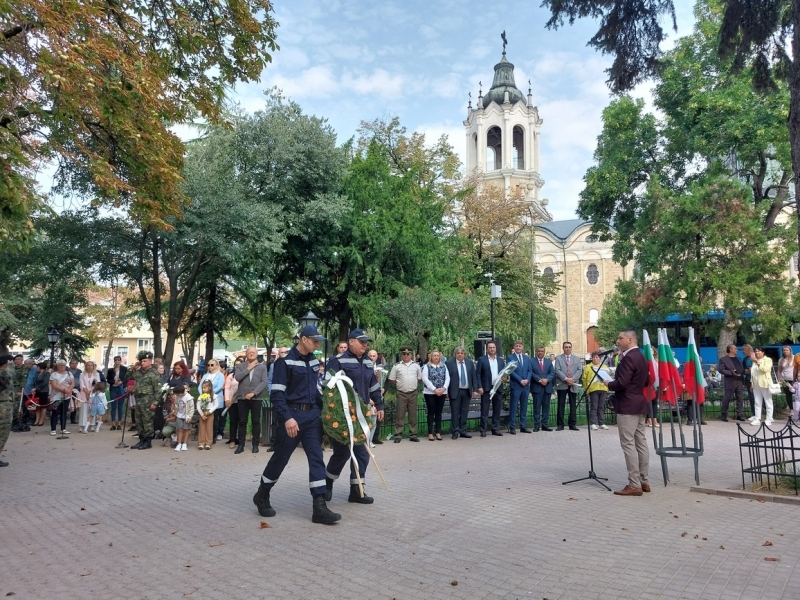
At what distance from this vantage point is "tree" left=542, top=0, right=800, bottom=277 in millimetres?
9156

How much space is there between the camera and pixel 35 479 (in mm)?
9273

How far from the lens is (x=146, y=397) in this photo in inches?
504

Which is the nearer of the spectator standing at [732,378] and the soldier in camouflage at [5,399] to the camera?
the soldier in camouflage at [5,399]

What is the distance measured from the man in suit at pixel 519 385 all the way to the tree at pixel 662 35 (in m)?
6.24

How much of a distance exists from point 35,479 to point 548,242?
6363 centimetres

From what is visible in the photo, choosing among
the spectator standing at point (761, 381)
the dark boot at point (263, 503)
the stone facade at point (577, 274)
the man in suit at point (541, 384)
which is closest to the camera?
the dark boot at point (263, 503)

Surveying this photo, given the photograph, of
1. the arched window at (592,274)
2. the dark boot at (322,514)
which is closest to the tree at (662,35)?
the dark boot at (322,514)

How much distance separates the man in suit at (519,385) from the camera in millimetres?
14153

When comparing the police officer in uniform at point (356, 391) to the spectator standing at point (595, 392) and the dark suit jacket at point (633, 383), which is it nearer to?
the dark suit jacket at point (633, 383)

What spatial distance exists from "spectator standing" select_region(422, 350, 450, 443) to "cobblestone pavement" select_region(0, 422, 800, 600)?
3514 millimetres

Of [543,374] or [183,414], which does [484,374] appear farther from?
[183,414]

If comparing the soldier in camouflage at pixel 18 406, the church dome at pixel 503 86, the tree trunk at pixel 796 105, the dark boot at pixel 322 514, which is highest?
the church dome at pixel 503 86

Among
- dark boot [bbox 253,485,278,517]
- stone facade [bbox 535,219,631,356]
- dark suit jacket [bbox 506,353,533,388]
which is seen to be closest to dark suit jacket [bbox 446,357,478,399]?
dark suit jacket [bbox 506,353,533,388]

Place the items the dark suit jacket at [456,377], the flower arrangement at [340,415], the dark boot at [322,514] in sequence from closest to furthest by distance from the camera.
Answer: the dark boot at [322,514]
the flower arrangement at [340,415]
the dark suit jacket at [456,377]
